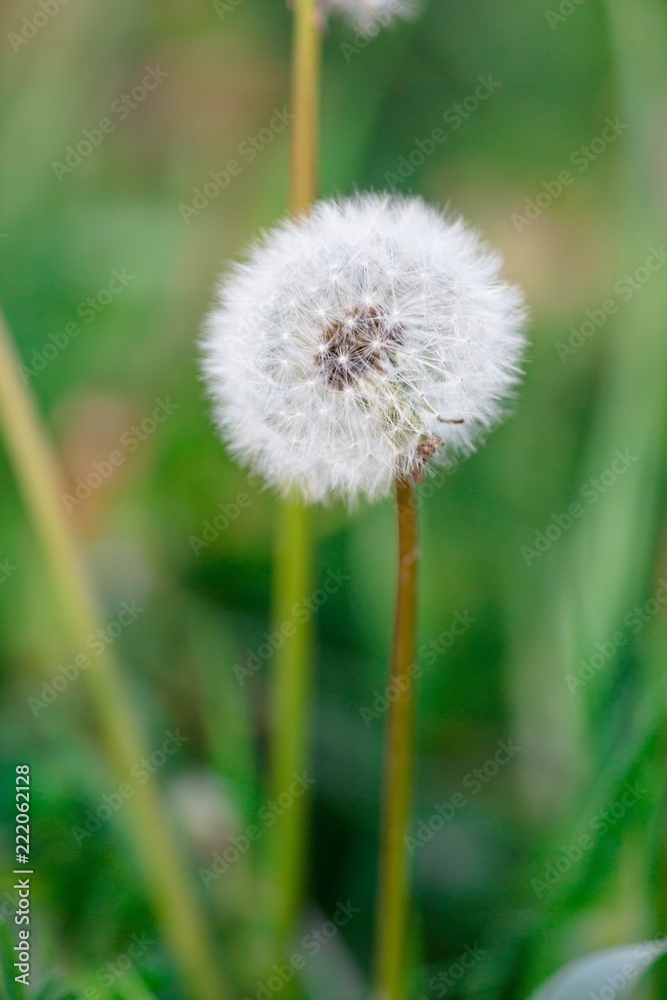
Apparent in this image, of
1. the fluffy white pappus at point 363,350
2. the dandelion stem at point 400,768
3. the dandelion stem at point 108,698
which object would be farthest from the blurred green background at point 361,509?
the fluffy white pappus at point 363,350

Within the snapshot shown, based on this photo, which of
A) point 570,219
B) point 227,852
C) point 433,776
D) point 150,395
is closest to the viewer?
point 227,852

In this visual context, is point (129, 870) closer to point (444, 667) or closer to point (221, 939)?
point (221, 939)

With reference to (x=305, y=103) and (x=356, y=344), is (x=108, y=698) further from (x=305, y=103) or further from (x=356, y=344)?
(x=305, y=103)

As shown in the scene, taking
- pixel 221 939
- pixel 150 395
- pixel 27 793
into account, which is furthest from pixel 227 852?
pixel 150 395

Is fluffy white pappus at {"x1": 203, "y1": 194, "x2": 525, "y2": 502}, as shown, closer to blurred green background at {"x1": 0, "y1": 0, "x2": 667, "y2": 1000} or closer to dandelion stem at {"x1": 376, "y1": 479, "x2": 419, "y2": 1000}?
dandelion stem at {"x1": 376, "y1": 479, "x2": 419, "y2": 1000}

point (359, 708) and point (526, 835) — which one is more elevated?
point (359, 708)

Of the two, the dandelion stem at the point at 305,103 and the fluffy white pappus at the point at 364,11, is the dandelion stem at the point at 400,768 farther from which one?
the fluffy white pappus at the point at 364,11

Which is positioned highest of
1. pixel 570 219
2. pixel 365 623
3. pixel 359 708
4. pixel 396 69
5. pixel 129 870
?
pixel 396 69
